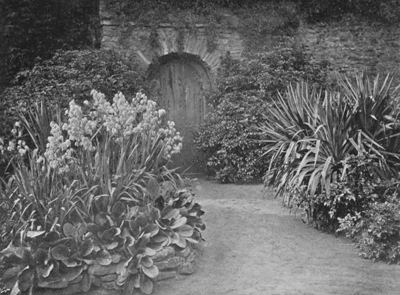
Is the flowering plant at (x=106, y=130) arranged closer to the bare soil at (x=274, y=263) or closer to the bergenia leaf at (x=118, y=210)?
the bergenia leaf at (x=118, y=210)

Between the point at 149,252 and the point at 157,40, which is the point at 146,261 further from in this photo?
the point at 157,40

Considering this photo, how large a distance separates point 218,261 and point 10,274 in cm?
204

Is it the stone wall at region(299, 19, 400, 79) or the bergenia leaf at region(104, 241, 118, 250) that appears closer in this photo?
the bergenia leaf at region(104, 241, 118, 250)

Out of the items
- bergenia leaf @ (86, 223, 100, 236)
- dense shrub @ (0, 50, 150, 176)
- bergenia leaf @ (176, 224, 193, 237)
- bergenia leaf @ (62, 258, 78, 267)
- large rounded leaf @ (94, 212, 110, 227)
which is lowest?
bergenia leaf @ (62, 258, 78, 267)

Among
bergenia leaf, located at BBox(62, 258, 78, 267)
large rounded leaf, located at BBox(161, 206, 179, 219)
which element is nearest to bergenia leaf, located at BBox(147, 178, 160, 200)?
large rounded leaf, located at BBox(161, 206, 179, 219)

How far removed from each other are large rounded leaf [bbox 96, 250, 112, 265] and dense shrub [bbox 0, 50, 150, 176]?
437 cm

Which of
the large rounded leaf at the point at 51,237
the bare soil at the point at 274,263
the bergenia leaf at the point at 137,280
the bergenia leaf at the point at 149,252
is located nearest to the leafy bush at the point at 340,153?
the bare soil at the point at 274,263

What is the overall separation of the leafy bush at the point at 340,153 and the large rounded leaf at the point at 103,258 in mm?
2459

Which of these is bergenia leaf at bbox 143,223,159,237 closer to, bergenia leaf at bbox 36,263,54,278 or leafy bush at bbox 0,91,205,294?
leafy bush at bbox 0,91,205,294

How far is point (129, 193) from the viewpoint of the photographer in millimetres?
5852

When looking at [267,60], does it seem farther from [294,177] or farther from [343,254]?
[343,254]

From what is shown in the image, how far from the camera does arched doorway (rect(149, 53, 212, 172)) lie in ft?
35.4

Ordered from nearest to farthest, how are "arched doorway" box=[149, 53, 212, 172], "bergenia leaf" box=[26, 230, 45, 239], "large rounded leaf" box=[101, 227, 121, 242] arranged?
"bergenia leaf" box=[26, 230, 45, 239], "large rounded leaf" box=[101, 227, 121, 242], "arched doorway" box=[149, 53, 212, 172]

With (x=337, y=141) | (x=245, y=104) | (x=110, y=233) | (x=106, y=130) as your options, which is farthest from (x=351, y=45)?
(x=110, y=233)
